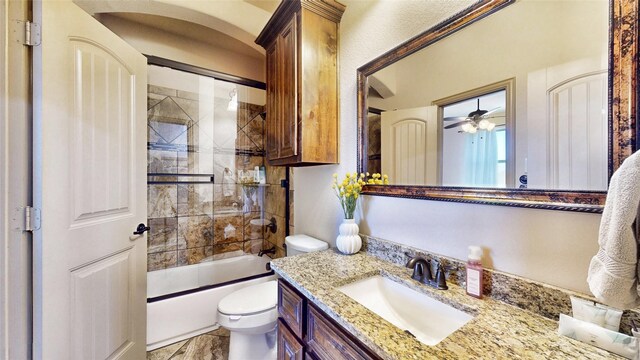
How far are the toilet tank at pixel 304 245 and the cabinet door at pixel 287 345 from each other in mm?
470

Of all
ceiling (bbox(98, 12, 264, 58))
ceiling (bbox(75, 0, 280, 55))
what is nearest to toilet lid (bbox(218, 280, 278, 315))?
ceiling (bbox(75, 0, 280, 55))

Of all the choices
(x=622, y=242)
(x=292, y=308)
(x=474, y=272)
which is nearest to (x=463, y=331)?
(x=474, y=272)

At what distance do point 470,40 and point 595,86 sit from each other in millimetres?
416

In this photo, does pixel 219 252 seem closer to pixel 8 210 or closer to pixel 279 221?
pixel 279 221

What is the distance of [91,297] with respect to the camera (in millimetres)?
1176

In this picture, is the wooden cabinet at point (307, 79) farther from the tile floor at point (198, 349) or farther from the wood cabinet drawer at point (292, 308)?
the tile floor at point (198, 349)

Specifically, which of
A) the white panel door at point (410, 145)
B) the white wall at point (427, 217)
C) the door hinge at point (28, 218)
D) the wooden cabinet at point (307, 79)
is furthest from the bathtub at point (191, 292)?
the white panel door at point (410, 145)

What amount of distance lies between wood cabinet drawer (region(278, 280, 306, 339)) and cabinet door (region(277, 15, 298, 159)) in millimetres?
727

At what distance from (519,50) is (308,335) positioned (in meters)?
1.23

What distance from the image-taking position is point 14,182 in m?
Answer: 0.92

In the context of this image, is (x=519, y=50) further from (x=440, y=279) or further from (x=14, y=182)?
(x=14, y=182)

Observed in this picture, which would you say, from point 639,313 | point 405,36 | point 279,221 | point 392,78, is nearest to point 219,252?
point 279,221

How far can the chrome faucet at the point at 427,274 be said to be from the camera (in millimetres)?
869

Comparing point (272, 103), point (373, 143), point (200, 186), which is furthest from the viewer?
point (200, 186)
